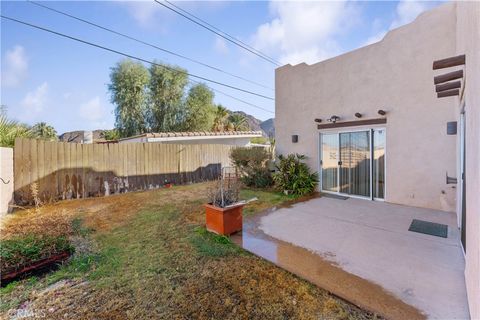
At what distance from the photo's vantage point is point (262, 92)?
Answer: 56.4ft

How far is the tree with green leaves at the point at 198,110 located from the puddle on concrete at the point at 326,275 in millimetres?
18567

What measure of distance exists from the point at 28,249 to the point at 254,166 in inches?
300

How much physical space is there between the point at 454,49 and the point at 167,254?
7845 mm

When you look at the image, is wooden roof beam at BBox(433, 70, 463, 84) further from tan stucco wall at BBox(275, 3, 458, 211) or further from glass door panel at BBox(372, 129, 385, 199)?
glass door panel at BBox(372, 129, 385, 199)

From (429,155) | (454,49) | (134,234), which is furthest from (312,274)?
(454,49)

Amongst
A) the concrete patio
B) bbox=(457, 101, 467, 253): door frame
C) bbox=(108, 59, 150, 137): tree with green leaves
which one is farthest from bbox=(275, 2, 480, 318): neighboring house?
bbox=(108, 59, 150, 137): tree with green leaves

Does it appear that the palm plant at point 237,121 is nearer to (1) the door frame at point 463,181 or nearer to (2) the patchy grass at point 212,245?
(2) the patchy grass at point 212,245

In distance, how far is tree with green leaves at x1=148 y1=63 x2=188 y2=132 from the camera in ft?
67.6

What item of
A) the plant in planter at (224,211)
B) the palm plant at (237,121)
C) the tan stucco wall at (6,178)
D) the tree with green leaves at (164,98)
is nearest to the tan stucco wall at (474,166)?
the plant in planter at (224,211)

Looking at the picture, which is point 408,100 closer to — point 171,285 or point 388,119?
point 388,119

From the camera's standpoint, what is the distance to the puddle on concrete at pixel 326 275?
2.31 metres

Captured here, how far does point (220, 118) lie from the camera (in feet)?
76.8

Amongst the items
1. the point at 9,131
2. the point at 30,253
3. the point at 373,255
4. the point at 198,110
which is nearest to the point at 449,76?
the point at 373,255

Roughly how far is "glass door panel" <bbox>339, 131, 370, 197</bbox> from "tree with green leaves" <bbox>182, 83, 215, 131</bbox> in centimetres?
1629
